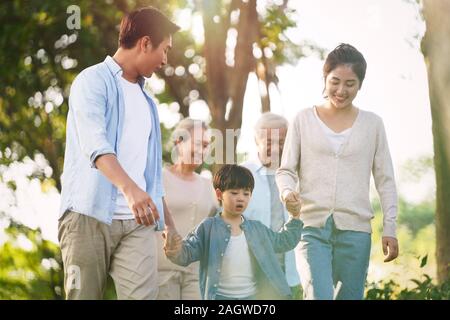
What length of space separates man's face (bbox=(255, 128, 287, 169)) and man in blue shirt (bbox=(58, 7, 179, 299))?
A: 903 mm

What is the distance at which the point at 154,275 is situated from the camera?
3666 millimetres

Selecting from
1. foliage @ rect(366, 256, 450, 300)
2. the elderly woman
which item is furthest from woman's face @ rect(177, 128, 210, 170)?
foliage @ rect(366, 256, 450, 300)

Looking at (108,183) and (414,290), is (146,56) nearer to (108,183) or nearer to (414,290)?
(108,183)

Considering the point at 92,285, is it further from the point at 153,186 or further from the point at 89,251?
the point at 153,186

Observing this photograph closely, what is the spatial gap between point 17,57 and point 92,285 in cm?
318

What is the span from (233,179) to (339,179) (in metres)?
0.46

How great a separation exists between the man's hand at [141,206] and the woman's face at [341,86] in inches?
47.7

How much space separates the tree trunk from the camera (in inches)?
221

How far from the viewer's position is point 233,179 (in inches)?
169

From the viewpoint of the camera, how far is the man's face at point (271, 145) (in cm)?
461

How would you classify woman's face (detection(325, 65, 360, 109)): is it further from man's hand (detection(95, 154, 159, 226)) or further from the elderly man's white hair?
man's hand (detection(95, 154, 159, 226))

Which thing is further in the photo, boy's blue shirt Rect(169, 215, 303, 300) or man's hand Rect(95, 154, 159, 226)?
boy's blue shirt Rect(169, 215, 303, 300)

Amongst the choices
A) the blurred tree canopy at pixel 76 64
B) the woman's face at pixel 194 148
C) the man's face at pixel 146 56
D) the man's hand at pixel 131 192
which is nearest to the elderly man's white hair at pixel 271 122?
the woman's face at pixel 194 148
